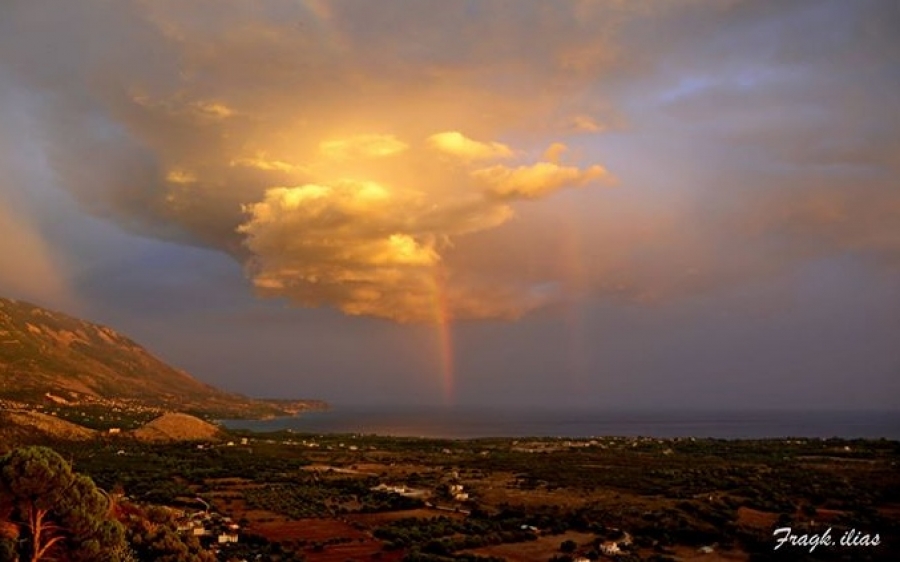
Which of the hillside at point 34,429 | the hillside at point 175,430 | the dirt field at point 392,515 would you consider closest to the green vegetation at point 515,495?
the dirt field at point 392,515

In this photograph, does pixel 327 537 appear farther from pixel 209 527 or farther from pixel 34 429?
pixel 34 429

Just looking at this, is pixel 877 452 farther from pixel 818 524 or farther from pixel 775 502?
pixel 818 524

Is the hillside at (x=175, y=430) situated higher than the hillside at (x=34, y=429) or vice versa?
the hillside at (x=34, y=429)

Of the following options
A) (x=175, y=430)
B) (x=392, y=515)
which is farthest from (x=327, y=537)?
(x=175, y=430)

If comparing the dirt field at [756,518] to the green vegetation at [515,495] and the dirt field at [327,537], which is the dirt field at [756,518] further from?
the dirt field at [327,537]

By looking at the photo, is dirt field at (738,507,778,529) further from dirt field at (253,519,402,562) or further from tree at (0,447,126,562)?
tree at (0,447,126,562)

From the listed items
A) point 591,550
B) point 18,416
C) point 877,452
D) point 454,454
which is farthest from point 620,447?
point 18,416

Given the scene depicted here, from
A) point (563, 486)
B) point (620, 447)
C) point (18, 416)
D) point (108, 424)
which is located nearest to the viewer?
point (563, 486)

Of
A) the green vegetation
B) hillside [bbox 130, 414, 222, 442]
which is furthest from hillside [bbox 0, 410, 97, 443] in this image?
hillside [bbox 130, 414, 222, 442]
